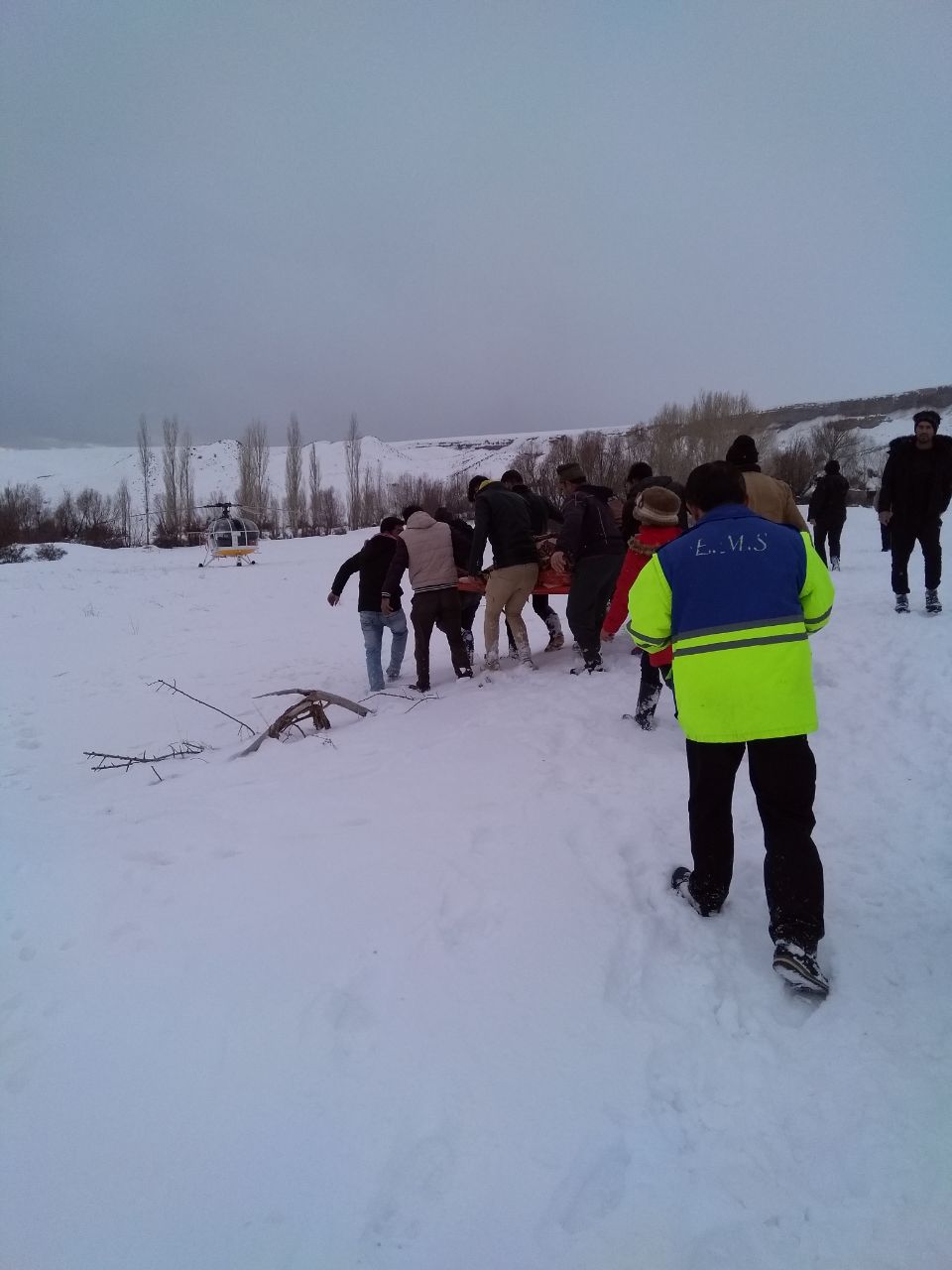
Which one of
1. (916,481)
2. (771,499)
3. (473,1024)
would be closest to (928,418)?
(916,481)

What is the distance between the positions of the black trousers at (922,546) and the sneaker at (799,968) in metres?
5.01

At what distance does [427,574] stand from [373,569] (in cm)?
81

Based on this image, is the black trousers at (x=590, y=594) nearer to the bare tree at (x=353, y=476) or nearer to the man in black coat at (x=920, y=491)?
the man in black coat at (x=920, y=491)

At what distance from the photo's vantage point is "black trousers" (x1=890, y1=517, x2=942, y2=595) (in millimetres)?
5902

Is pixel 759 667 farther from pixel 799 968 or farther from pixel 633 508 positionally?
pixel 633 508

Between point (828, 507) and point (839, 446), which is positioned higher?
point (839, 446)

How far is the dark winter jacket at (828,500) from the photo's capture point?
34.8ft

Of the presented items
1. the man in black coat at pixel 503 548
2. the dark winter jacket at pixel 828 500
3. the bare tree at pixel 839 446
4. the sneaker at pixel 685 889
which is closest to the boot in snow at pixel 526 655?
the man in black coat at pixel 503 548

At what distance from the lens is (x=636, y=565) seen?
223 inches

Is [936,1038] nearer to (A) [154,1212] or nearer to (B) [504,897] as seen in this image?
(B) [504,897]

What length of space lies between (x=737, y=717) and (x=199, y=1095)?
7.31 ft

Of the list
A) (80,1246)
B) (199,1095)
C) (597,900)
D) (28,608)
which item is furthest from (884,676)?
(28,608)

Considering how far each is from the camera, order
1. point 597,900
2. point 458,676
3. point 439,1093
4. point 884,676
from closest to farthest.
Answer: point 439,1093, point 597,900, point 884,676, point 458,676

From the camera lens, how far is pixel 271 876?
3121 millimetres
